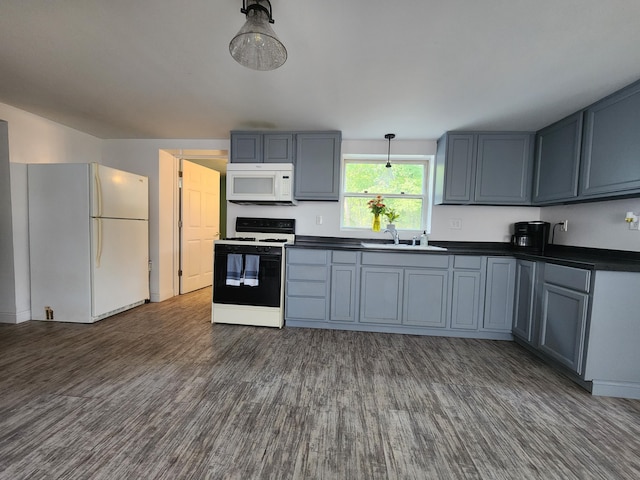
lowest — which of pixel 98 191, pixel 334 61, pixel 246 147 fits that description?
pixel 98 191

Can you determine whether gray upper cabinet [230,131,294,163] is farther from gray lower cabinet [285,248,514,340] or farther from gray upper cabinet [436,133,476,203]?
gray upper cabinet [436,133,476,203]

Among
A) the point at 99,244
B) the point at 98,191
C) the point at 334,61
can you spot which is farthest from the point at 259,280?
the point at 334,61

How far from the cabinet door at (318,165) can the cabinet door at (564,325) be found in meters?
2.16

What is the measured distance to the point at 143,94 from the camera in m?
2.30

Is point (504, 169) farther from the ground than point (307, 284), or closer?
farther from the ground

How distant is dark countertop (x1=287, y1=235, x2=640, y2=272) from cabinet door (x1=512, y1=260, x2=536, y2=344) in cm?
10

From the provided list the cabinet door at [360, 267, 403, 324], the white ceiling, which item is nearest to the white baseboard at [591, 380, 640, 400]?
the cabinet door at [360, 267, 403, 324]

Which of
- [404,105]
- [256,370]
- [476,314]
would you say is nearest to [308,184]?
[404,105]

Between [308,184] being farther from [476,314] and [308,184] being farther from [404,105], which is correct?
[476,314]

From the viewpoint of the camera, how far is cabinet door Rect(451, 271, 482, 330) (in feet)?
8.77

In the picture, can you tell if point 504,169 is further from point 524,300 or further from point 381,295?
point 381,295

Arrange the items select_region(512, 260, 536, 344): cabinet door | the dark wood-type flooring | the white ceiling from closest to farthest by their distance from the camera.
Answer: the dark wood-type flooring
the white ceiling
select_region(512, 260, 536, 344): cabinet door

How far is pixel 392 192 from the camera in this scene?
3.38m

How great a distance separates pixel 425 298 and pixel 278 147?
7.70 feet
